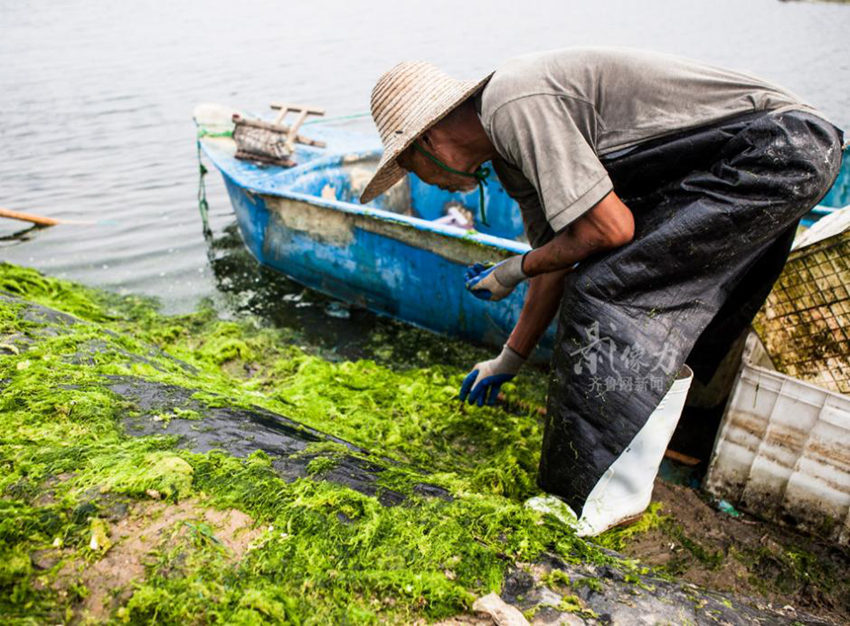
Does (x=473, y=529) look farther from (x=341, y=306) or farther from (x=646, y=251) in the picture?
(x=341, y=306)

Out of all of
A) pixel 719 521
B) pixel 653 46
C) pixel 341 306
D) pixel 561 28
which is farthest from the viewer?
pixel 561 28

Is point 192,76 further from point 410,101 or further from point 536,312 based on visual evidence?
point 536,312

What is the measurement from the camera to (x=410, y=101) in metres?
2.60

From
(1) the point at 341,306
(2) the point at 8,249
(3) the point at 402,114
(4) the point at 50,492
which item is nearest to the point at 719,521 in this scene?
(3) the point at 402,114

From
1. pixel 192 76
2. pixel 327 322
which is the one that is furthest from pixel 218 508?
pixel 192 76

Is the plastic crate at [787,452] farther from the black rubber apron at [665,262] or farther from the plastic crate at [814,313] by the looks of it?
the black rubber apron at [665,262]

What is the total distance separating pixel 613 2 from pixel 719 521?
44462 millimetres

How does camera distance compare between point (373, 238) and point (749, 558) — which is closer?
point (749, 558)

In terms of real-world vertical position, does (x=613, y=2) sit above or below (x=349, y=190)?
above

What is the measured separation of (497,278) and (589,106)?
0.99 m

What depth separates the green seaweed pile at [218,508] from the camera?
5.51 feet

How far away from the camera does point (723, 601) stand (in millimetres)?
2012

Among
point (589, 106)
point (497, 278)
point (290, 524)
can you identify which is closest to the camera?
point (290, 524)

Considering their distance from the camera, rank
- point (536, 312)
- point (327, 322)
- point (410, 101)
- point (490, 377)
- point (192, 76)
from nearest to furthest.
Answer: point (410, 101) < point (536, 312) < point (490, 377) < point (327, 322) < point (192, 76)
